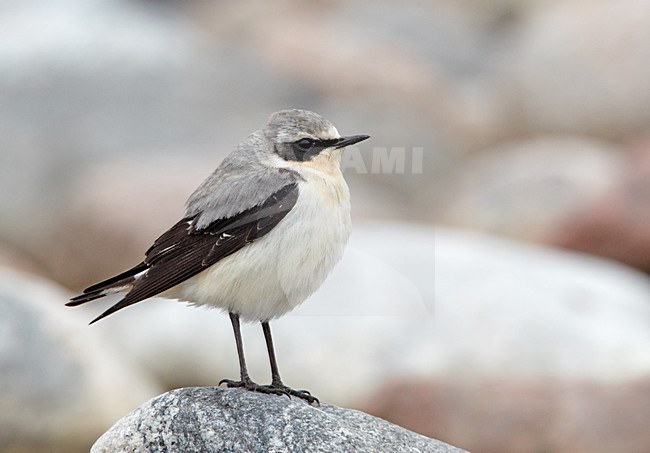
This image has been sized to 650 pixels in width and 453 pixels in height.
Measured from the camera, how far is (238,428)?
6715mm

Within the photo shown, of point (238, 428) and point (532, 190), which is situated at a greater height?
point (532, 190)

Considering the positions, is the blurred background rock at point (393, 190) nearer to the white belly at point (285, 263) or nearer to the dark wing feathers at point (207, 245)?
the white belly at point (285, 263)

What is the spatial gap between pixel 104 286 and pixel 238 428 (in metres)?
1.20

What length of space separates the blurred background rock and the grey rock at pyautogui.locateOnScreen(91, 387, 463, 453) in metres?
1.81

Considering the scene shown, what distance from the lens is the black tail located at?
266 inches

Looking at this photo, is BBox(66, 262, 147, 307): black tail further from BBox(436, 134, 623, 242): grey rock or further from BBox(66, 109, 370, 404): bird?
BBox(436, 134, 623, 242): grey rock

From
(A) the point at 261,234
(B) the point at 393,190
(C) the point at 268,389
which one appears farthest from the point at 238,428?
(B) the point at 393,190

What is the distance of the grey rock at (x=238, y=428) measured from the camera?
6680mm

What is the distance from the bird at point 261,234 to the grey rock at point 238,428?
0.60 ft

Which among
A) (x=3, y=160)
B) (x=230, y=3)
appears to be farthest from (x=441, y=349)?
(x=230, y=3)

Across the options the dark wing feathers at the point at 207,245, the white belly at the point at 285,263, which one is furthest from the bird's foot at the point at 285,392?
the dark wing feathers at the point at 207,245

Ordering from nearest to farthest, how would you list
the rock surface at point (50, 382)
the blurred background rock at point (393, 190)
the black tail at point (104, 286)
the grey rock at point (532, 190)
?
1. the black tail at point (104, 286)
2. the rock surface at point (50, 382)
3. the blurred background rock at point (393, 190)
4. the grey rock at point (532, 190)

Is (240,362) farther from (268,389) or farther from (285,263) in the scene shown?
(285,263)

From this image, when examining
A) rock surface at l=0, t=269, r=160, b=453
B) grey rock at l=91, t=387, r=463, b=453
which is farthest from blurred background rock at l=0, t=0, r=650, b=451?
grey rock at l=91, t=387, r=463, b=453
